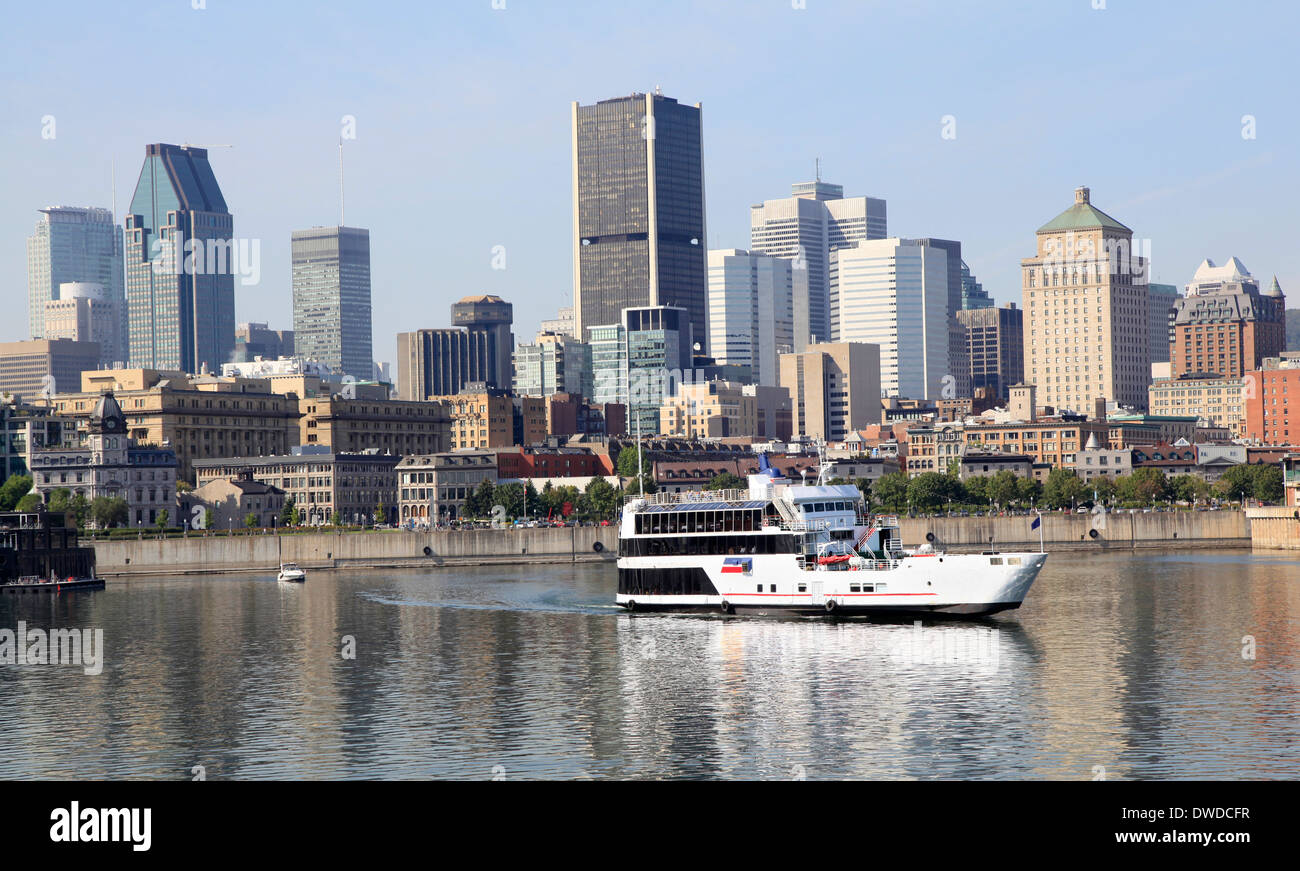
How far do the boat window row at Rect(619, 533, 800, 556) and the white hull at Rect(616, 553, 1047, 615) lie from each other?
498 millimetres

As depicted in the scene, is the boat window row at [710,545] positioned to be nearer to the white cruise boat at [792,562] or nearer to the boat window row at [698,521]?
the white cruise boat at [792,562]

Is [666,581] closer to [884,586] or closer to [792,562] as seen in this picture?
[792,562]

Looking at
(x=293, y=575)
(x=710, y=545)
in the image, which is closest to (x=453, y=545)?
(x=293, y=575)

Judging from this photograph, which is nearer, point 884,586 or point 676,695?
point 676,695

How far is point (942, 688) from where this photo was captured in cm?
6788

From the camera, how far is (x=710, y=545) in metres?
103

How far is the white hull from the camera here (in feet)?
299

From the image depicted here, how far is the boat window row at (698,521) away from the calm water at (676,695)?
561 centimetres

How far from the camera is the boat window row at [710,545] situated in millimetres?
98875

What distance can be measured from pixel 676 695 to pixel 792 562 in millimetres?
30445

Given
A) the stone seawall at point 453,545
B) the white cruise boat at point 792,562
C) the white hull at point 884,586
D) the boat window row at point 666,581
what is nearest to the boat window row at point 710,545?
the white cruise boat at point 792,562

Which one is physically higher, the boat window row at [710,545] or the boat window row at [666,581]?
the boat window row at [710,545]
